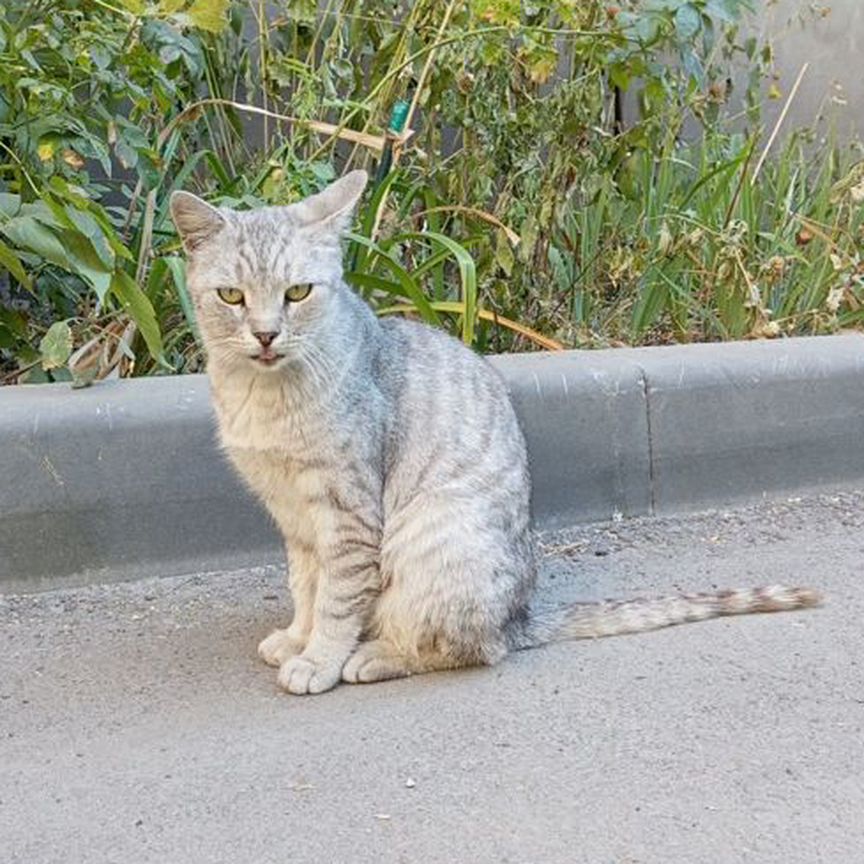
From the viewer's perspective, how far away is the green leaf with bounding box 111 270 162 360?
3887 millimetres

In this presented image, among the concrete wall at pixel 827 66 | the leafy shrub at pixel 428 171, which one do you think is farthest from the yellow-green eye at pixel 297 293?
the concrete wall at pixel 827 66

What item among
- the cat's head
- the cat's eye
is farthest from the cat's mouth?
the cat's eye

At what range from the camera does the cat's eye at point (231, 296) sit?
10.3 feet

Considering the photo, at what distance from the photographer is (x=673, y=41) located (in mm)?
4516

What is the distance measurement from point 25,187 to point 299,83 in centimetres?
117

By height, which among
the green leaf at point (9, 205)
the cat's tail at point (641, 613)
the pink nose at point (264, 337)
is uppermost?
the green leaf at point (9, 205)

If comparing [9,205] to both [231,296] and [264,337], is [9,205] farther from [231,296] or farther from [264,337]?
[264,337]

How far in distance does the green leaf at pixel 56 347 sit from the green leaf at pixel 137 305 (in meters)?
0.19

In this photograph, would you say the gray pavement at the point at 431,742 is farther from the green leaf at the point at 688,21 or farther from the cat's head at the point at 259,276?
the green leaf at the point at 688,21

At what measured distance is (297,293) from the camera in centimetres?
318

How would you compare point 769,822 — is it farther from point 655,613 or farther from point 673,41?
point 673,41

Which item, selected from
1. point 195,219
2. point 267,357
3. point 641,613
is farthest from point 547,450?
point 195,219

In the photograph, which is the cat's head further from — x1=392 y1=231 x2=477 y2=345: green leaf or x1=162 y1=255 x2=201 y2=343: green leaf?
x1=392 y1=231 x2=477 y2=345: green leaf

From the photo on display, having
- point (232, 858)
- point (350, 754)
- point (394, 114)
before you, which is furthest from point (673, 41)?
point (232, 858)
